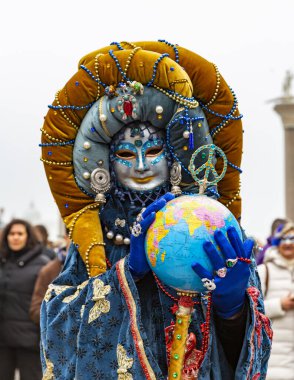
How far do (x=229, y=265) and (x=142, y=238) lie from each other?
0.32m

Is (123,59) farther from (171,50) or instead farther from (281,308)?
(281,308)

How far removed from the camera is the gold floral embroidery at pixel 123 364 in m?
3.38

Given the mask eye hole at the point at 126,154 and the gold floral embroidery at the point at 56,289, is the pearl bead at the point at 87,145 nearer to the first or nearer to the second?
the mask eye hole at the point at 126,154

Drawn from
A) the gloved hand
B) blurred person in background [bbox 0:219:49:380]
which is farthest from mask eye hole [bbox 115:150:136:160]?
blurred person in background [bbox 0:219:49:380]

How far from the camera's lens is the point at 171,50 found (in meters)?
3.79

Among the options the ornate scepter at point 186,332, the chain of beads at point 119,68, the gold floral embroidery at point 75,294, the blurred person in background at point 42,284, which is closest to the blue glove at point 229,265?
the ornate scepter at point 186,332

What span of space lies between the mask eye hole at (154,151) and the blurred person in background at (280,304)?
3038mm

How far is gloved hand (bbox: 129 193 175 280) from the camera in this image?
3254 mm

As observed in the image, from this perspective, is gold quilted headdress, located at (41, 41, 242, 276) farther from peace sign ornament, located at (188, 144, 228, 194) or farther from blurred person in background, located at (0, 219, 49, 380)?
blurred person in background, located at (0, 219, 49, 380)

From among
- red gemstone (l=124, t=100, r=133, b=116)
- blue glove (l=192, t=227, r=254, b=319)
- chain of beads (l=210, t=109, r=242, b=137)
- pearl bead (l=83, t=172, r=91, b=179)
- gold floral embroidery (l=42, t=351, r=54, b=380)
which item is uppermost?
red gemstone (l=124, t=100, r=133, b=116)

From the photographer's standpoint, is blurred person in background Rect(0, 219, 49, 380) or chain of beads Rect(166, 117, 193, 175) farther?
blurred person in background Rect(0, 219, 49, 380)

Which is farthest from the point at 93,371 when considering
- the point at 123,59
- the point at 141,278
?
the point at 123,59

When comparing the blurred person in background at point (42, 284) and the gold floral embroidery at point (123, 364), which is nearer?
the gold floral embroidery at point (123, 364)

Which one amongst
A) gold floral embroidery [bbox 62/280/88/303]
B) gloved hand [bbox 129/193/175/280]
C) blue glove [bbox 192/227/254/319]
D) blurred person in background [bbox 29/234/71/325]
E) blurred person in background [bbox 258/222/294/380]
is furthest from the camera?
blurred person in background [bbox 29/234/71/325]
